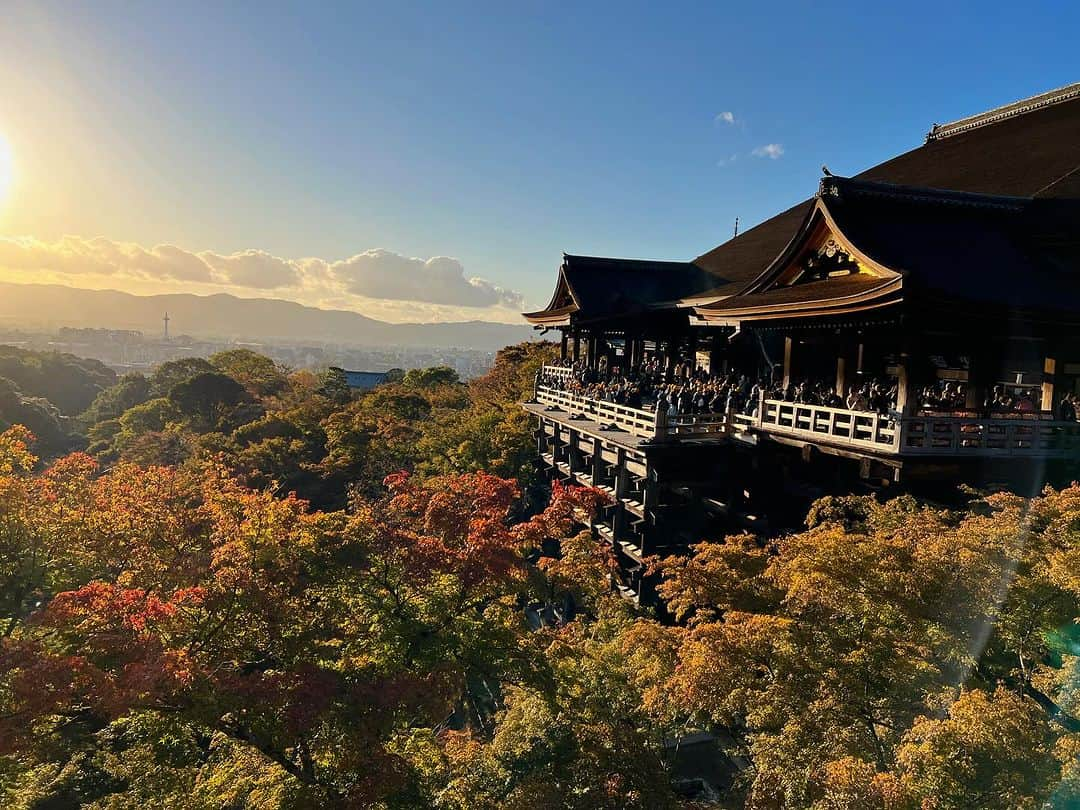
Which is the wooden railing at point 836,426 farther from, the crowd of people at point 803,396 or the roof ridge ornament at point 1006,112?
the roof ridge ornament at point 1006,112

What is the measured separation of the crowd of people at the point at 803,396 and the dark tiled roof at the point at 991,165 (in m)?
3.82

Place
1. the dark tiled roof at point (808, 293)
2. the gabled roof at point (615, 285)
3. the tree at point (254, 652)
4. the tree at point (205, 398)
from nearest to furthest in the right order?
the tree at point (254, 652) → the dark tiled roof at point (808, 293) → the gabled roof at point (615, 285) → the tree at point (205, 398)

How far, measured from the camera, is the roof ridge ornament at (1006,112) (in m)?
16.9

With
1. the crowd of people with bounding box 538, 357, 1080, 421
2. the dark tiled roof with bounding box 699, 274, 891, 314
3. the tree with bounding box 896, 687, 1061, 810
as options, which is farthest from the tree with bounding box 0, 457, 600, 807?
the dark tiled roof with bounding box 699, 274, 891, 314

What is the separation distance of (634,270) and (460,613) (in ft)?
57.4

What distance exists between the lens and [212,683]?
6652mm

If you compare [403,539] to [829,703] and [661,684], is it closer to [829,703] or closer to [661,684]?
[661,684]

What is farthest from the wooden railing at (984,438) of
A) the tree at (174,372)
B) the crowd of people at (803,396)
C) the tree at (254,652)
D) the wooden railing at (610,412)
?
the tree at (174,372)

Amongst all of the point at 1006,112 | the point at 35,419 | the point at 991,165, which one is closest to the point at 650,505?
the point at 991,165

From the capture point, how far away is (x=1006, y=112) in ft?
61.9

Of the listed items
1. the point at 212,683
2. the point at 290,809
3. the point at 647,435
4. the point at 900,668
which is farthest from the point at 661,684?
the point at 647,435

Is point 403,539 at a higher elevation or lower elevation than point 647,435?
lower

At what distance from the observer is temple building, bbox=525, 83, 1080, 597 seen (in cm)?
922

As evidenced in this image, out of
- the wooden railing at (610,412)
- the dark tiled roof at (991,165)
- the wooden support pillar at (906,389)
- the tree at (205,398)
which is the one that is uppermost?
the dark tiled roof at (991,165)
